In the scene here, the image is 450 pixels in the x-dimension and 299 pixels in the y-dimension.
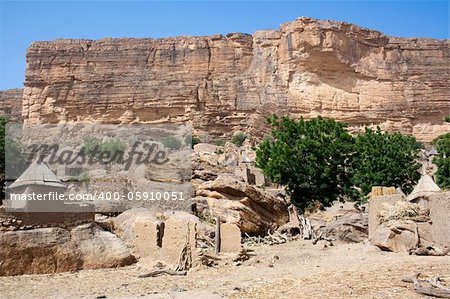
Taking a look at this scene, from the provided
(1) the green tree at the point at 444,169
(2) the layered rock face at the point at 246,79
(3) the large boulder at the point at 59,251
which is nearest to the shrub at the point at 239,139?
(2) the layered rock face at the point at 246,79

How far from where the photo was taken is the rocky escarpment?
7494 cm

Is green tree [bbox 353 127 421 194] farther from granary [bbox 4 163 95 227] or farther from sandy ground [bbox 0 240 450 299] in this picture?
granary [bbox 4 163 95 227]

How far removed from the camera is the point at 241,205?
15.6 metres

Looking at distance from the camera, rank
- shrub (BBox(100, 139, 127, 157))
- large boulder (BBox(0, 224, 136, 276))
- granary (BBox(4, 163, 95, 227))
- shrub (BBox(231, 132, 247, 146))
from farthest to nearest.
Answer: shrub (BBox(231, 132, 247, 146)) → shrub (BBox(100, 139, 127, 157)) → granary (BBox(4, 163, 95, 227)) → large boulder (BBox(0, 224, 136, 276))

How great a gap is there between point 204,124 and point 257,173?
3452cm

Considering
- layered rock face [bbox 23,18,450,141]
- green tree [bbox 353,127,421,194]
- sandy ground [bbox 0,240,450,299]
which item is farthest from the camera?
layered rock face [bbox 23,18,450,141]

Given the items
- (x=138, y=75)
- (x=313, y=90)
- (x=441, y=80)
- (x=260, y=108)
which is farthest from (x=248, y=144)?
(x=441, y=80)

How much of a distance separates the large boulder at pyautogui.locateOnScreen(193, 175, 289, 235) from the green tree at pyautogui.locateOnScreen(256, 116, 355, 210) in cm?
201

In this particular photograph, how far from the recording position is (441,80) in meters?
59.8

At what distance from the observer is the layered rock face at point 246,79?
192 ft

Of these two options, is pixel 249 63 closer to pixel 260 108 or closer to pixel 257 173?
pixel 260 108

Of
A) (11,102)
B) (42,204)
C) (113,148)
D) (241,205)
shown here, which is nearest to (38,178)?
(42,204)

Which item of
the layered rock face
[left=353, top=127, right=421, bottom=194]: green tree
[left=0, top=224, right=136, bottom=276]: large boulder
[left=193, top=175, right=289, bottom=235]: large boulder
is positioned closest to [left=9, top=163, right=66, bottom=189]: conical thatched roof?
[left=0, top=224, right=136, bottom=276]: large boulder

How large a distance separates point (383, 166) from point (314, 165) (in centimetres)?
360
